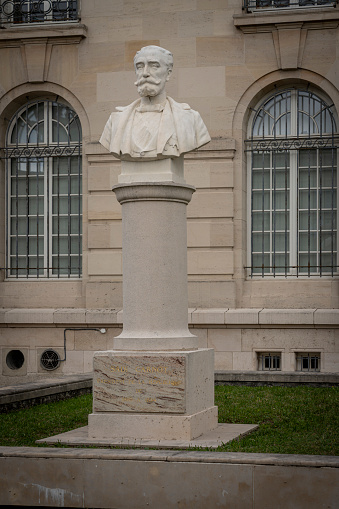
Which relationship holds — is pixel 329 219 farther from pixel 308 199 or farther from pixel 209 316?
pixel 209 316

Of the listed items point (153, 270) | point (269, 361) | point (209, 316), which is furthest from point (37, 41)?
point (153, 270)

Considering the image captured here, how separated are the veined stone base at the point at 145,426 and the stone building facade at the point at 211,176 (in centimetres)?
696

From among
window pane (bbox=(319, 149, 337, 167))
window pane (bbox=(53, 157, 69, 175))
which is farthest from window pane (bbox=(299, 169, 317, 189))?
window pane (bbox=(53, 157, 69, 175))

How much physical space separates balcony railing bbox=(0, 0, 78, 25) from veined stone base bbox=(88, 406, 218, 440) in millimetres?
10367

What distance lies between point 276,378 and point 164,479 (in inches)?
269

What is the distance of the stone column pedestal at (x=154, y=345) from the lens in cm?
934

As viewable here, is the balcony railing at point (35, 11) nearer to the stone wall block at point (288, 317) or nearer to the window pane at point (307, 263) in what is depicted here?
the window pane at point (307, 263)

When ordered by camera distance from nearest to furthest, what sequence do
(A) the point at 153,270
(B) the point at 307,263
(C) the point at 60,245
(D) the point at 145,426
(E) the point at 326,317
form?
(D) the point at 145,426
(A) the point at 153,270
(E) the point at 326,317
(B) the point at 307,263
(C) the point at 60,245

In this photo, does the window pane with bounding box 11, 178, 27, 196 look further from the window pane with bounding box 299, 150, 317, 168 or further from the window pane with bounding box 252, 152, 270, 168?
the window pane with bounding box 299, 150, 317, 168

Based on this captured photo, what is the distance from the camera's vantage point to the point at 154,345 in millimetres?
9570

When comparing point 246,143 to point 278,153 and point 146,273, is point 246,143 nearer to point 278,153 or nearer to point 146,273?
point 278,153

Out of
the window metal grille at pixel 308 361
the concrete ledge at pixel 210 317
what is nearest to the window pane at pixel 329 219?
the concrete ledge at pixel 210 317

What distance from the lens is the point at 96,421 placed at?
9.52 meters

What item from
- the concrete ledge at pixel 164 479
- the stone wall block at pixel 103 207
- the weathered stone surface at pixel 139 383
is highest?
the stone wall block at pixel 103 207
